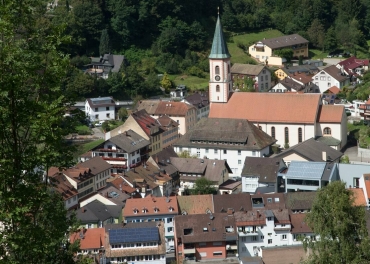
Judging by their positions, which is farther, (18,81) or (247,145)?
(247,145)

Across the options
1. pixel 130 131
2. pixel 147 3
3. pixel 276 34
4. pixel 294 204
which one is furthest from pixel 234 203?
pixel 276 34

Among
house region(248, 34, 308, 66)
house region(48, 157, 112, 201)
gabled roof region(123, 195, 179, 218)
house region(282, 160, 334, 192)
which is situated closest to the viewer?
gabled roof region(123, 195, 179, 218)

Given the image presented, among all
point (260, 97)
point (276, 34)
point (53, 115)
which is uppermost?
point (53, 115)

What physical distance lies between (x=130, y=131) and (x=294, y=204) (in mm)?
9899

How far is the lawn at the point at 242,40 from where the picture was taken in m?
51.0

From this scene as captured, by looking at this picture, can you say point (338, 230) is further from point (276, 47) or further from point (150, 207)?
point (276, 47)

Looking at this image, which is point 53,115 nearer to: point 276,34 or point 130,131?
point 130,131

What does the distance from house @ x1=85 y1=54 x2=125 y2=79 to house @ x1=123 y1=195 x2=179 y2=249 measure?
2091cm

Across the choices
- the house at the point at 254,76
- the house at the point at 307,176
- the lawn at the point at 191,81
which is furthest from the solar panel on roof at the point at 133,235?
the lawn at the point at 191,81

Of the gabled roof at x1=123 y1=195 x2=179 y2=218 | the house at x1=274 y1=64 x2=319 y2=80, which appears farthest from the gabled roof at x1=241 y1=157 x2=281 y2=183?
the house at x1=274 y1=64 x2=319 y2=80

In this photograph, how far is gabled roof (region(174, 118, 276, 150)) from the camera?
105 ft

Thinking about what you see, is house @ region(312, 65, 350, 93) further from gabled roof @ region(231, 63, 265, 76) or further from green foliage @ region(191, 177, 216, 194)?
green foliage @ region(191, 177, 216, 194)

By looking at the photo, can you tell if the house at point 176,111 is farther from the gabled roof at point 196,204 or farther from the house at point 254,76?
the gabled roof at point 196,204

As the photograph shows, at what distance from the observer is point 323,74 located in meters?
44.6
